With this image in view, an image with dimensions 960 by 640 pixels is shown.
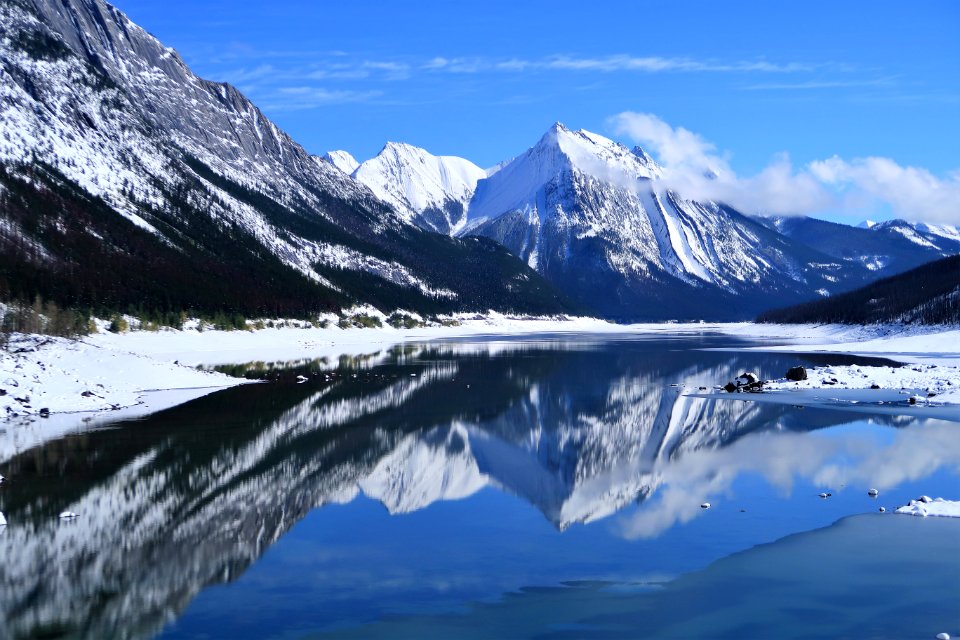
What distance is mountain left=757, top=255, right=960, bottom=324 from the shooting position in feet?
445

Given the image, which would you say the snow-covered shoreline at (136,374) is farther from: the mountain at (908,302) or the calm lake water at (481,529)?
the mountain at (908,302)

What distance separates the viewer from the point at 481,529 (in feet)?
73.8

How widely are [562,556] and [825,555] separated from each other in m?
6.01

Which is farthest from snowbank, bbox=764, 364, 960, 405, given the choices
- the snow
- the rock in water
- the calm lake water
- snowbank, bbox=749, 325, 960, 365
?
the snow

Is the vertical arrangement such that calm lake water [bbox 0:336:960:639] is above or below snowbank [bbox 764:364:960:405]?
below

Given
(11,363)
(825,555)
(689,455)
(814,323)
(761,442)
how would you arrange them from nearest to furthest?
(825,555)
(689,455)
(761,442)
(11,363)
(814,323)

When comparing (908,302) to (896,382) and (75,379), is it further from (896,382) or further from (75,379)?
(75,379)

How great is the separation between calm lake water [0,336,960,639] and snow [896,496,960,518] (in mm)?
719

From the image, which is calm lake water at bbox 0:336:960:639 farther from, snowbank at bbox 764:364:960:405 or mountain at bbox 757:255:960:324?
mountain at bbox 757:255:960:324

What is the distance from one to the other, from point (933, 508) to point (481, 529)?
485 inches

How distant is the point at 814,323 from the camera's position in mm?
186750

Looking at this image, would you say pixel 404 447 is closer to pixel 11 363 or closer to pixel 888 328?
pixel 11 363

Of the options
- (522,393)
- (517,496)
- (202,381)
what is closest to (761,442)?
(517,496)

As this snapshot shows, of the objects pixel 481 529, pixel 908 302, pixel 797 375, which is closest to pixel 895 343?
pixel 908 302
